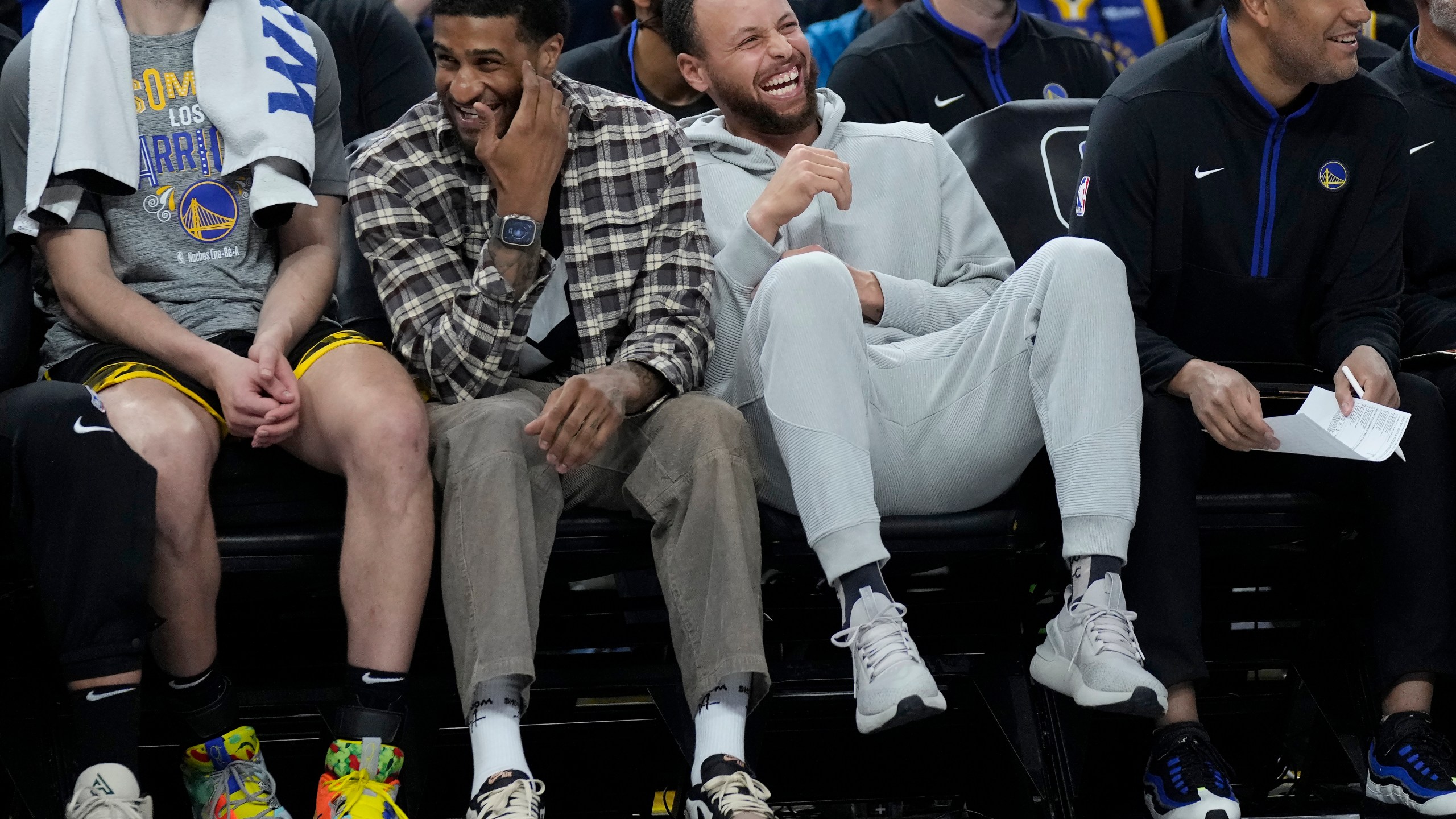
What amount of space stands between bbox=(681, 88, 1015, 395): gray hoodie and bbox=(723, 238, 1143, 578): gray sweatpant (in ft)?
0.99

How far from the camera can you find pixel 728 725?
1990 millimetres

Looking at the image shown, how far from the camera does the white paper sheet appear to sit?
2.07 meters

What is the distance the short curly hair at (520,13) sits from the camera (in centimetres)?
230

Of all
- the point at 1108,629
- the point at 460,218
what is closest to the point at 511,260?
the point at 460,218

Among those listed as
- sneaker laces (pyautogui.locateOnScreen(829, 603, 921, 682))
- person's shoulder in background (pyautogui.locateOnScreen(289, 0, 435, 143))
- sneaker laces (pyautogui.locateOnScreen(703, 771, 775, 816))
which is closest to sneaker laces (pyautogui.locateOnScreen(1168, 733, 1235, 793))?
sneaker laces (pyautogui.locateOnScreen(829, 603, 921, 682))

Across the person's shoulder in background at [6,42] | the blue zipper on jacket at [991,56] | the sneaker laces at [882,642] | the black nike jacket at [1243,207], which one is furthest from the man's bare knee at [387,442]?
the blue zipper on jacket at [991,56]

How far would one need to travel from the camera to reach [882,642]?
6.45ft

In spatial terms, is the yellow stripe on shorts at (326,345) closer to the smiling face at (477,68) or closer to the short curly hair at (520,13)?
the smiling face at (477,68)

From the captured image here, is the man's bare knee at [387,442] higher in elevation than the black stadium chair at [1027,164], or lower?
lower

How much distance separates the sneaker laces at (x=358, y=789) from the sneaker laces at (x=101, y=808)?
234 millimetres

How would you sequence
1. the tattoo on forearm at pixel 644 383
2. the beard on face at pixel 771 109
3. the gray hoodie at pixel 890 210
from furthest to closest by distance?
the beard on face at pixel 771 109
the gray hoodie at pixel 890 210
the tattoo on forearm at pixel 644 383

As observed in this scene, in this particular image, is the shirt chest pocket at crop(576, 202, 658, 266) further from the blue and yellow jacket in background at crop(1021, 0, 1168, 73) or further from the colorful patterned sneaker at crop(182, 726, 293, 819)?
the blue and yellow jacket in background at crop(1021, 0, 1168, 73)

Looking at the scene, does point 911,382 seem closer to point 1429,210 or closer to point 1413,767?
point 1413,767

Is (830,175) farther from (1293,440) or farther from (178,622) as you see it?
(178,622)
